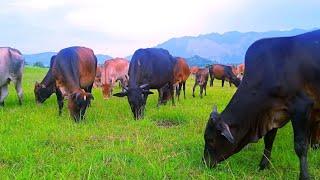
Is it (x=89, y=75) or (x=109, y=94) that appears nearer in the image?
(x=89, y=75)

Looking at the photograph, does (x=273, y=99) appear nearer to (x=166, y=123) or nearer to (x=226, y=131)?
(x=226, y=131)

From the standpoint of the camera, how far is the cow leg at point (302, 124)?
19.2 ft

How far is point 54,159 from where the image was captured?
281 inches

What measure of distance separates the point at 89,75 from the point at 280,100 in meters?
9.87

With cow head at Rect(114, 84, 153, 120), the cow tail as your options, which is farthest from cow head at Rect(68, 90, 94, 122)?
the cow tail

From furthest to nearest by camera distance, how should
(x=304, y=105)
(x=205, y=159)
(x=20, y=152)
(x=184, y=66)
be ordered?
(x=184, y=66), (x=20, y=152), (x=205, y=159), (x=304, y=105)

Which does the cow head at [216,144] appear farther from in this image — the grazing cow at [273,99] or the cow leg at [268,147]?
the cow leg at [268,147]

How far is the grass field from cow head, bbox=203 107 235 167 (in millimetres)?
170

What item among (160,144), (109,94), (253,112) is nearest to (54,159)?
(160,144)

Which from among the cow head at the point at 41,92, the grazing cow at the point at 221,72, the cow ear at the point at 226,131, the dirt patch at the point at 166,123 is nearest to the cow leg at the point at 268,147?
the cow ear at the point at 226,131

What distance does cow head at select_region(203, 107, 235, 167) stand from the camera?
6.58 metres

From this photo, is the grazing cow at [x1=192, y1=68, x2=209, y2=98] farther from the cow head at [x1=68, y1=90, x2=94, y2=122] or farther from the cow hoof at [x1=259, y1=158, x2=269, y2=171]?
the cow hoof at [x1=259, y1=158, x2=269, y2=171]

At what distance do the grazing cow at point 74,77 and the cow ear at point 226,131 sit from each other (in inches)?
229

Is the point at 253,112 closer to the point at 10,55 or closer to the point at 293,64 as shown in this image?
the point at 293,64
